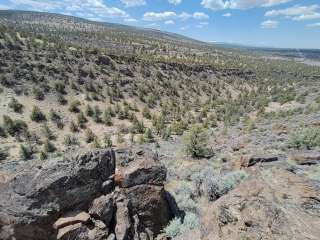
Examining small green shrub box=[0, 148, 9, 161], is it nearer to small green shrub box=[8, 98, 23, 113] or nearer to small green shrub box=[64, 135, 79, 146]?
small green shrub box=[64, 135, 79, 146]

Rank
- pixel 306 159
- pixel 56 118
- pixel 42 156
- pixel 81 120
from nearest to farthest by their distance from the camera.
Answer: pixel 306 159, pixel 42 156, pixel 56 118, pixel 81 120

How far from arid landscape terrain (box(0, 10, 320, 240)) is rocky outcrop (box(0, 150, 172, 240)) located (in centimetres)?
2

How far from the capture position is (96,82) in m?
31.5

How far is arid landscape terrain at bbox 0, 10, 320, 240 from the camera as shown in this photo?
5.98 metres

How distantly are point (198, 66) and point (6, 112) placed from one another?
32.5 metres

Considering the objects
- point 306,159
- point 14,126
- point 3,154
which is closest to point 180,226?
point 306,159

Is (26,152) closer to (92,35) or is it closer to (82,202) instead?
(82,202)

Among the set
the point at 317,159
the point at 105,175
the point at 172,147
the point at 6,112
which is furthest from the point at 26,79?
the point at 317,159

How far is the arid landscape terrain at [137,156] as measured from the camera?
598cm

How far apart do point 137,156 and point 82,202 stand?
2335 millimetres

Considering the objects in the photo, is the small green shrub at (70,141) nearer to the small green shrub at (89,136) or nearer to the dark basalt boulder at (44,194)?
the small green shrub at (89,136)

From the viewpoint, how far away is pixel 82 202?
7.02m

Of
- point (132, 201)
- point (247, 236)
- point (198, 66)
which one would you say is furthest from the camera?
point (198, 66)

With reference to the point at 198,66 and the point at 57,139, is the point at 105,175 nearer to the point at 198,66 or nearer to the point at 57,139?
the point at 57,139
